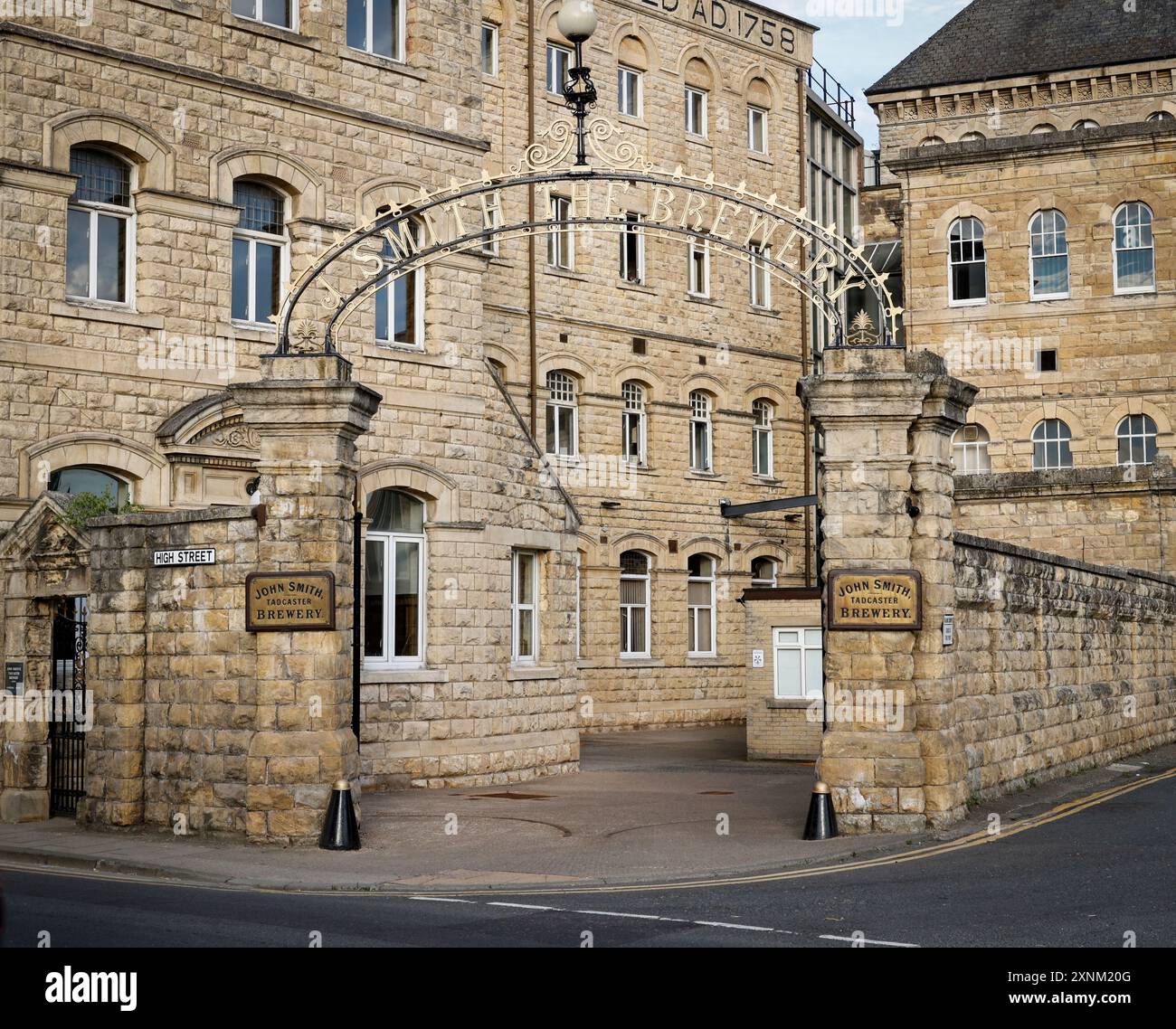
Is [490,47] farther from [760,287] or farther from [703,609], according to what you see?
[703,609]

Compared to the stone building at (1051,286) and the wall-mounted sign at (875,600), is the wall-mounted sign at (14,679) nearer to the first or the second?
the wall-mounted sign at (875,600)

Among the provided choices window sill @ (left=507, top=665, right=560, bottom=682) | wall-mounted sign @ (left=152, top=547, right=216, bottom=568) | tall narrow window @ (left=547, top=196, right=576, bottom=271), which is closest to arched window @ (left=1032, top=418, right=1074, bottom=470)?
tall narrow window @ (left=547, top=196, right=576, bottom=271)

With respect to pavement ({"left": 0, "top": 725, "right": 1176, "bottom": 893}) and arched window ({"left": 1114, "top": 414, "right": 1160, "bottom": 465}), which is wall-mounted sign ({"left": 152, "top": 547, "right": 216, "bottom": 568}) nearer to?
pavement ({"left": 0, "top": 725, "right": 1176, "bottom": 893})

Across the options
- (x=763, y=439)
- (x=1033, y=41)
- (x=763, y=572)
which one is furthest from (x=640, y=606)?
(x=1033, y=41)

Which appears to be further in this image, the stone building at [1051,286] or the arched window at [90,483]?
the stone building at [1051,286]

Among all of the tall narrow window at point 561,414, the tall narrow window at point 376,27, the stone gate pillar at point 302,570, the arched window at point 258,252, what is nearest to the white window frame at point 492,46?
the tall narrow window at point 561,414

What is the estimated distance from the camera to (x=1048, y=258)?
38.7m

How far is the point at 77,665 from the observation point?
17.5 meters

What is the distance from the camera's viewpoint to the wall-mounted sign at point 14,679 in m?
17.3

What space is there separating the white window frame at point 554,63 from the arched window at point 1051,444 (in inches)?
547

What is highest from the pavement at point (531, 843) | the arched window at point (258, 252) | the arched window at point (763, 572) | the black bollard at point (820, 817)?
the arched window at point (258, 252)
